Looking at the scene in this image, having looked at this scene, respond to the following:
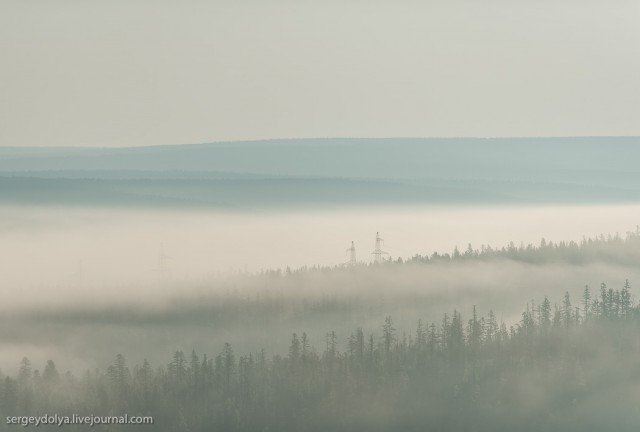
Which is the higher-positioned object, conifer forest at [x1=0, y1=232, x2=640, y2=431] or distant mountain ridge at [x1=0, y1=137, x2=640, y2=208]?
distant mountain ridge at [x1=0, y1=137, x2=640, y2=208]

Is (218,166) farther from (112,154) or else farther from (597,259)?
(597,259)

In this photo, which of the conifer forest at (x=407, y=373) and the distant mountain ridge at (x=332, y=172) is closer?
the conifer forest at (x=407, y=373)

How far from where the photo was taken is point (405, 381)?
12.8 m

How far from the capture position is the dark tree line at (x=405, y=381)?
11703 mm

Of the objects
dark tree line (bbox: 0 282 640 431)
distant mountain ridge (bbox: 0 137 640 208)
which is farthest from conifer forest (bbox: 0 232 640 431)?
distant mountain ridge (bbox: 0 137 640 208)

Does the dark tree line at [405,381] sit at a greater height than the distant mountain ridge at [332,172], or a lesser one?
lesser

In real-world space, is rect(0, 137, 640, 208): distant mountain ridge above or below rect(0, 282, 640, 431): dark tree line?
above

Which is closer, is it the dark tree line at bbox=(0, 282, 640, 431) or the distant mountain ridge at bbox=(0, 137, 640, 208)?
the dark tree line at bbox=(0, 282, 640, 431)

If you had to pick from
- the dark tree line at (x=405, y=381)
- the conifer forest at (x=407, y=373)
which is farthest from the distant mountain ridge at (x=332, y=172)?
the dark tree line at (x=405, y=381)

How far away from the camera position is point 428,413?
1278 cm

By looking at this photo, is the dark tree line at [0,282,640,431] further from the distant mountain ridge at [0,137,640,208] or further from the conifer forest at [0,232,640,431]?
the distant mountain ridge at [0,137,640,208]

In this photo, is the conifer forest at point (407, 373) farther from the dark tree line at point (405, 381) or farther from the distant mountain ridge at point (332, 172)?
the distant mountain ridge at point (332, 172)

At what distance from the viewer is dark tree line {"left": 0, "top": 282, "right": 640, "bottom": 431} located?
1170 cm

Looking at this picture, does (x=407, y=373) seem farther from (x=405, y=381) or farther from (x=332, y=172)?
(x=332, y=172)
